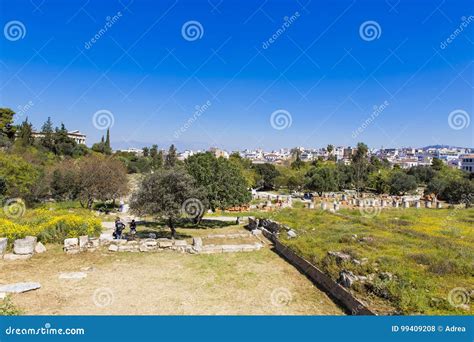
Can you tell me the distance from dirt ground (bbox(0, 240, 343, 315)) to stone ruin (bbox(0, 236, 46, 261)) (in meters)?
0.40

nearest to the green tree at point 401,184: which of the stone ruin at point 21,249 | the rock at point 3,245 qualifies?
the stone ruin at point 21,249

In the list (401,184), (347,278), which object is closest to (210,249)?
(347,278)

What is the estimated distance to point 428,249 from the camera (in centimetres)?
1467

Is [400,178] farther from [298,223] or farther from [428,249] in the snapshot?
[428,249]

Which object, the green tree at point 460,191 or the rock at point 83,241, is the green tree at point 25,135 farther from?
the green tree at point 460,191

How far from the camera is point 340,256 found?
12.9 meters
